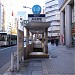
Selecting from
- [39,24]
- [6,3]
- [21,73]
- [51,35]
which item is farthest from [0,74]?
[6,3]

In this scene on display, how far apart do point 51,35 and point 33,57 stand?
281 feet

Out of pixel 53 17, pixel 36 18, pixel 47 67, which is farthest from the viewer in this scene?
pixel 53 17

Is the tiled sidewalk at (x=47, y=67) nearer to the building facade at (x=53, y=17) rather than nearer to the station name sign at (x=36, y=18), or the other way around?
the station name sign at (x=36, y=18)

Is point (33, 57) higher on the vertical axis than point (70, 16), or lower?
lower

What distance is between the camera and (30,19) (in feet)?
63.4

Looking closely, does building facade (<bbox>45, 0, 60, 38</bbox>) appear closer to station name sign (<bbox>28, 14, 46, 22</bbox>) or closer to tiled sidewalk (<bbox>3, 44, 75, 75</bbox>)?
station name sign (<bbox>28, 14, 46, 22</bbox>)

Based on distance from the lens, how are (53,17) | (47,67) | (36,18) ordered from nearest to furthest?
(47,67) → (36,18) → (53,17)

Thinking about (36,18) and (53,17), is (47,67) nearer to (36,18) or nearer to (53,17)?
(36,18)

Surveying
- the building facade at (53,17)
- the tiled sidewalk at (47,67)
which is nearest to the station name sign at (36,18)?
the tiled sidewalk at (47,67)

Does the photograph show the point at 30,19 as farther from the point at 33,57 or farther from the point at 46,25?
the point at 33,57

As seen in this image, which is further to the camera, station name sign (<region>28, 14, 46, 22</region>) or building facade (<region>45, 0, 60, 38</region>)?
building facade (<region>45, 0, 60, 38</region>)

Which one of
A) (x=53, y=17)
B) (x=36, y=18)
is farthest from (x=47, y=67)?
(x=53, y=17)

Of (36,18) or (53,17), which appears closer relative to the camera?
(36,18)

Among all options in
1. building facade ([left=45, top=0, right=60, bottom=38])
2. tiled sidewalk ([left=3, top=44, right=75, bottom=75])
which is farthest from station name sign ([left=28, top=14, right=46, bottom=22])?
building facade ([left=45, top=0, right=60, bottom=38])
